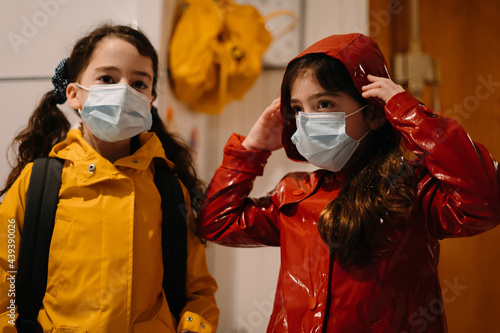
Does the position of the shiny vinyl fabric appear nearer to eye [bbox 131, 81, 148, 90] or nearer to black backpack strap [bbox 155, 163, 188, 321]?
black backpack strap [bbox 155, 163, 188, 321]

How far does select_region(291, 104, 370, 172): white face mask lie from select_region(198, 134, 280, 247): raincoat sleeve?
0.73 feet

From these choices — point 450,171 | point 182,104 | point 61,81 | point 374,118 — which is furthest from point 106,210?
point 182,104

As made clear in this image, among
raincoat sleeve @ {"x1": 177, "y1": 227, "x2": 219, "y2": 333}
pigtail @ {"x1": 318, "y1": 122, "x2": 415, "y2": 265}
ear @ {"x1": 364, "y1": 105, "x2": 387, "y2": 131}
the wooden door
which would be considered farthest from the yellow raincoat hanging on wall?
pigtail @ {"x1": 318, "y1": 122, "x2": 415, "y2": 265}

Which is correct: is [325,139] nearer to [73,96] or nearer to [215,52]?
[73,96]

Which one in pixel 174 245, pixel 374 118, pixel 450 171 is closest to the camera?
pixel 450 171

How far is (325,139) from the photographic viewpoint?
125 centimetres

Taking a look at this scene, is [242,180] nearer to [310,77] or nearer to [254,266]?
[310,77]

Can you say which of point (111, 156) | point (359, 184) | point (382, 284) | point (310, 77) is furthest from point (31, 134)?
point (382, 284)

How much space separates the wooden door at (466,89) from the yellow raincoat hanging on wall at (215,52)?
2.00ft

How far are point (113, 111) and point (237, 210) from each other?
47cm

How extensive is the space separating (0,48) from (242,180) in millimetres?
1173

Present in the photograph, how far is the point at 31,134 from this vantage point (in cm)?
151

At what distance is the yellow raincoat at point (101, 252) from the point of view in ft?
4.00

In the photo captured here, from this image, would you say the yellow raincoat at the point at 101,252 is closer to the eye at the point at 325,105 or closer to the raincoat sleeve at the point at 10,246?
the raincoat sleeve at the point at 10,246
